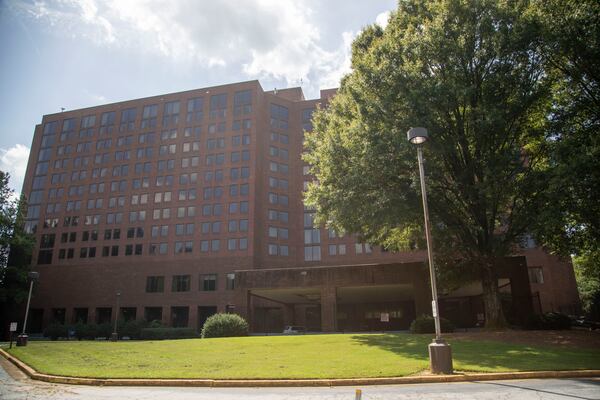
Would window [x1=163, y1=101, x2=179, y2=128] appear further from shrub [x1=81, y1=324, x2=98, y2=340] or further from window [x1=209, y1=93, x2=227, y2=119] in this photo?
shrub [x1=81, y1=324, x2=98, y2=340]

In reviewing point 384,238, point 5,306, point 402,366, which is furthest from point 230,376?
point 5,306

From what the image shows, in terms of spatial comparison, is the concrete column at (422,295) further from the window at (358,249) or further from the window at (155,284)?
the window at (155,284)

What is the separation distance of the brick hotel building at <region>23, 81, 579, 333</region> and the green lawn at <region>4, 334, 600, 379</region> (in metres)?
36.2

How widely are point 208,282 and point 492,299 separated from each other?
48.3 metres

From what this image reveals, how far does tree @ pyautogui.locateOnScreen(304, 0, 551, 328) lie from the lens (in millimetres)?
23906

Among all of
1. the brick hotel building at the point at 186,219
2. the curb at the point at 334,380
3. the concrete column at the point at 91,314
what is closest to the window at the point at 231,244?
the brick hotel building at the point at 186,219

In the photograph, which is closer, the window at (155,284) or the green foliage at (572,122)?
the green foliage at (572,122)

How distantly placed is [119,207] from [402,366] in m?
71.5

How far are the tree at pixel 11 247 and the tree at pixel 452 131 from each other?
5881 cm

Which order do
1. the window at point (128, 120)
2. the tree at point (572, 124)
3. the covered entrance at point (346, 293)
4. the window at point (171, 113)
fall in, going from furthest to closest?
the window at point (128, 120) < the window at point (171, 113) < the covered entrance at point (346, 293) < the tree at point (572, 124)

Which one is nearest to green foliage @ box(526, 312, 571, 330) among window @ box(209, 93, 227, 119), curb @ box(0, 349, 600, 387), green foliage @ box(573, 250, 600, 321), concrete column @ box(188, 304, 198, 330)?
green foliage @ box(573, 250, 600, 321)

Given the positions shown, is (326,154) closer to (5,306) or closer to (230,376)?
(230,376)

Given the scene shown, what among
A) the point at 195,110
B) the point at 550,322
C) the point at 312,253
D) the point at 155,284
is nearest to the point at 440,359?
the point at 550,322

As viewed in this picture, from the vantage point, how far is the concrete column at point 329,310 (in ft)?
137
